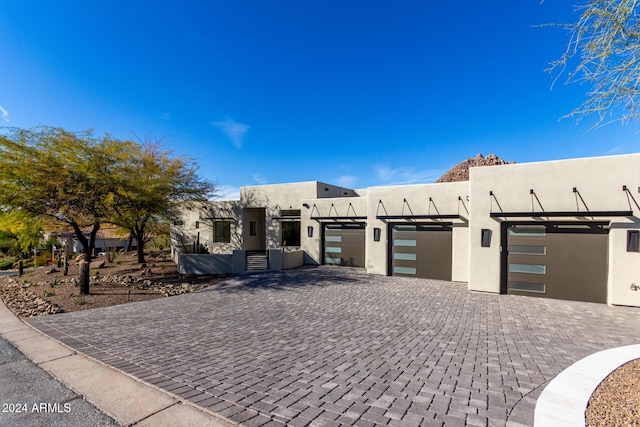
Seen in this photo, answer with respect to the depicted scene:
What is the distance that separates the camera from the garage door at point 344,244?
15.8 meters

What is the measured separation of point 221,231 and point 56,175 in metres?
12.1

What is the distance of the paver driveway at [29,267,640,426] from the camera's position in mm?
3482

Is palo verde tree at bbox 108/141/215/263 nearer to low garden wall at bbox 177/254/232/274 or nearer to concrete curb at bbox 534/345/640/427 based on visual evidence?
low garden wall at bbox 177/254/232/274

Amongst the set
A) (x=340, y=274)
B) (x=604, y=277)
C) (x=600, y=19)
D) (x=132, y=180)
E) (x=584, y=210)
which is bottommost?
(x=340, y=274)

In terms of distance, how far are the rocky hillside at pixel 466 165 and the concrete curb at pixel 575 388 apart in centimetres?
5741

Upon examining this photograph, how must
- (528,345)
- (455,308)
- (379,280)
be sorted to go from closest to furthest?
1. (528,345)
2. (455,308)
3. (379,280)

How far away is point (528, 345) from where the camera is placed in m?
5.61

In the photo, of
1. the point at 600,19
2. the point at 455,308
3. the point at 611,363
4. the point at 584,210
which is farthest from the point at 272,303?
the point at 584,210

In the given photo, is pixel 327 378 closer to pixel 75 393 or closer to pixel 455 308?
pixel 75 393

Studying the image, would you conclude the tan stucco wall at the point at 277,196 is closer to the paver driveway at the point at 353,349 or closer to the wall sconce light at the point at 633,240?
the paver driveway at the point at 353,349

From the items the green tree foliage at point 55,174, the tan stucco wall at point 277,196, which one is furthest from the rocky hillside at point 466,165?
the green tree foliage at point 55,174

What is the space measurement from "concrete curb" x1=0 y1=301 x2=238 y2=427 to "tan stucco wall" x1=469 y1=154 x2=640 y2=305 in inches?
403

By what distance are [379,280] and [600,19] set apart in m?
10.3

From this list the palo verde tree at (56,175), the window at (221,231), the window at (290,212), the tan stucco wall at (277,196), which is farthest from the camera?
the window at (221,231)
